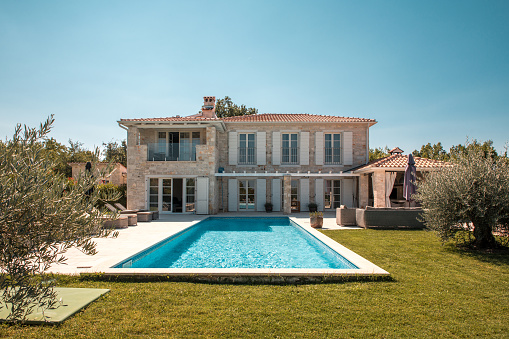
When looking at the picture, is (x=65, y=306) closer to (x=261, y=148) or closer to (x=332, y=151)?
(x=261, y=148)

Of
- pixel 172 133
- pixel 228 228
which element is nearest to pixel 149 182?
pixel 172 133

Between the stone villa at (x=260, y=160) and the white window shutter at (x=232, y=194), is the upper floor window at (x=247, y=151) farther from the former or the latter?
the white window shutter at (x=232, y=194)

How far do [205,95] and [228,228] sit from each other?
10942mm

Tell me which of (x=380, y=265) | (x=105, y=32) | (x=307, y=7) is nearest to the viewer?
(x=380, y=265)

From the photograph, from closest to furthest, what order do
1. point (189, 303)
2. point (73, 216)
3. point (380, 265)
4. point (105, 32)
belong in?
point (73, 216)
point (189, 303)
point (380, 265)
point (105, 32)

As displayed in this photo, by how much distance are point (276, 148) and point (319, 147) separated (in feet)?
9.07

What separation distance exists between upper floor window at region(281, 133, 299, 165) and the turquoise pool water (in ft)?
20.0

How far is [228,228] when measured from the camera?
12461 mm

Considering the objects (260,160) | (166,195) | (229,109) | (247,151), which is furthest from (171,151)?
(229,109)

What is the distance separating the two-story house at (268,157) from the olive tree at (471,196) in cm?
908

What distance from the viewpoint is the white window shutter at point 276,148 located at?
57.9 ft

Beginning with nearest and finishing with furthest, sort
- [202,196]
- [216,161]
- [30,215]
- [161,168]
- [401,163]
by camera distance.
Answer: [30,215], [401,163], [202,196], [161,168], [216,161]

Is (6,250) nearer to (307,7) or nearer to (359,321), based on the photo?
(359,321)

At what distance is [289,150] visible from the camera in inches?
706
